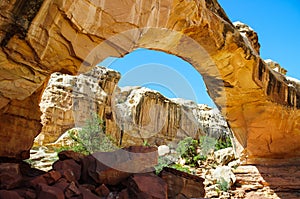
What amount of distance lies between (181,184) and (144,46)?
291 cm

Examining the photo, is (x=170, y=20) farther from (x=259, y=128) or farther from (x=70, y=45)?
(x=259, y=128)

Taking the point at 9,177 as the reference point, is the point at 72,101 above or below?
above

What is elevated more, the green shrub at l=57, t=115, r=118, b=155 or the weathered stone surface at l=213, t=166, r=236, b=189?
the green shrub at l=57, t=115, r=118, b=155

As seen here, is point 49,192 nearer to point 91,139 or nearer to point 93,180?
point 93,180

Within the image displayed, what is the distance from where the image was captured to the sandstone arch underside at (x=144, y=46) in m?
3.70

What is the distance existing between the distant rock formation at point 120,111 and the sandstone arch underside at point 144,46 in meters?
11.7

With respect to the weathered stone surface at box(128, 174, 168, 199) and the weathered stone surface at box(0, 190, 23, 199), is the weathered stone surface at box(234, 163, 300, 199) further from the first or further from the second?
the weathered stone surface at box(0, 190, 23, 199)

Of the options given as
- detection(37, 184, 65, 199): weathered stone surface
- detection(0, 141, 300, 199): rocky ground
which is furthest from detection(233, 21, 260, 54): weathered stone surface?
detection(37, 184, 65, 199): weathered stone surface

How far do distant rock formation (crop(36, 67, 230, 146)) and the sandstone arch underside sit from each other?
11718 millimetres

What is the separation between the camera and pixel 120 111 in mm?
21250

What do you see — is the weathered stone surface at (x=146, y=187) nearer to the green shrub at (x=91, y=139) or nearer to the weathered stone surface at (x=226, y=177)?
the weathered stone surface at (x=226, y=177)

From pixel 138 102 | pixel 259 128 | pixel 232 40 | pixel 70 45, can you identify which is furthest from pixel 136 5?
pixel 138 102

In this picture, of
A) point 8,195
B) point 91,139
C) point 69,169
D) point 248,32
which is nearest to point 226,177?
point 248,32

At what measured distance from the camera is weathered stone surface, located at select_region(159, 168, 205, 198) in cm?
524
